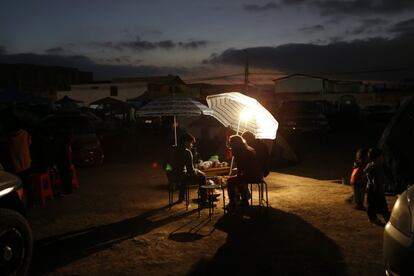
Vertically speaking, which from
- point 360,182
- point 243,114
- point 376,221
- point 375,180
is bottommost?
point 376,221

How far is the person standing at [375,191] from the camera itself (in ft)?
23.6

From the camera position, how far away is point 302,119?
22781 millimetres

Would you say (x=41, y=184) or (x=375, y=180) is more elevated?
(x=375, y=180)

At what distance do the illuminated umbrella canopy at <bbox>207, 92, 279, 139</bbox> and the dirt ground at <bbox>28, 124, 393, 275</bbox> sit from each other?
1490 mm

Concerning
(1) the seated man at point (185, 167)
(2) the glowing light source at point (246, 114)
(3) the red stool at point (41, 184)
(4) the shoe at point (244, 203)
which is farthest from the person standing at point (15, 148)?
(2) the glowing light source at point (246, 114)

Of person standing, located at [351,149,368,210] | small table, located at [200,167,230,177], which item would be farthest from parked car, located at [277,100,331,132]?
person standing, located at [351,149,368,210]

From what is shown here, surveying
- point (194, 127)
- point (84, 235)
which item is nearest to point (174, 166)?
point (84, 235)

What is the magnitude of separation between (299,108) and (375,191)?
1638cm

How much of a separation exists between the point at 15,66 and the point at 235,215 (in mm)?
70972

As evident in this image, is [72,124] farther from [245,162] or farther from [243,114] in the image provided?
[245,162]

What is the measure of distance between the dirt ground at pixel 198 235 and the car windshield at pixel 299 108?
12218 millimetres

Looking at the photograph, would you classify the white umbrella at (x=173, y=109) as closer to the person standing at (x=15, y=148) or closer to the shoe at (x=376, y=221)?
the person standing at (x=15, y=148)

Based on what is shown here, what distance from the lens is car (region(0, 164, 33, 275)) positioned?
455 cm

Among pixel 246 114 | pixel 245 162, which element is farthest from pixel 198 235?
pixel 246 114
